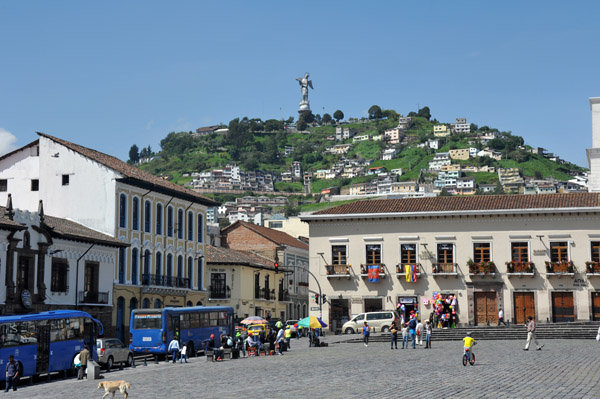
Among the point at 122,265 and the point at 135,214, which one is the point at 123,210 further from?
the point at 122,265

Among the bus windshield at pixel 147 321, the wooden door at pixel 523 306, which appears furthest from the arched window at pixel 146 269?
the wooden door at pixel 523 306

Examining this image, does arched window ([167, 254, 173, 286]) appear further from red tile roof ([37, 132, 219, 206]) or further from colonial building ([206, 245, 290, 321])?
colonial building ([206, 245, 290, 321])

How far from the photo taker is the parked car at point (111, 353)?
41247 millimetres

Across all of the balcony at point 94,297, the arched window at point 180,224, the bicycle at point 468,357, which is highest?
the arched window at point 180,224

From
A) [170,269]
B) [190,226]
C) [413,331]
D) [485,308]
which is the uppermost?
[190,226]

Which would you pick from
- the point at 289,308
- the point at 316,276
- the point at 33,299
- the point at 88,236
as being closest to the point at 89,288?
the point at 88,236

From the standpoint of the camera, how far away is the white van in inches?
2345

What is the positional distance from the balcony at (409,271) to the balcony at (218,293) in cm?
1941

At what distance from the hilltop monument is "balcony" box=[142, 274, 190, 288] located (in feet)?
115

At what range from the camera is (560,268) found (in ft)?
199

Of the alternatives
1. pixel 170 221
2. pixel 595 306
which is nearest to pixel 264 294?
pixel 170 221

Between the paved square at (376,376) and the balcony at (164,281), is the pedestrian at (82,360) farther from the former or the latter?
the balcony at (164,281)

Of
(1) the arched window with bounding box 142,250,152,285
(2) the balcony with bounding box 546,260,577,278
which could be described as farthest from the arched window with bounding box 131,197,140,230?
(2) the balcony with bounding box 546,260,577,278

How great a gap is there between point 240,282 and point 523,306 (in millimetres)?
26677
